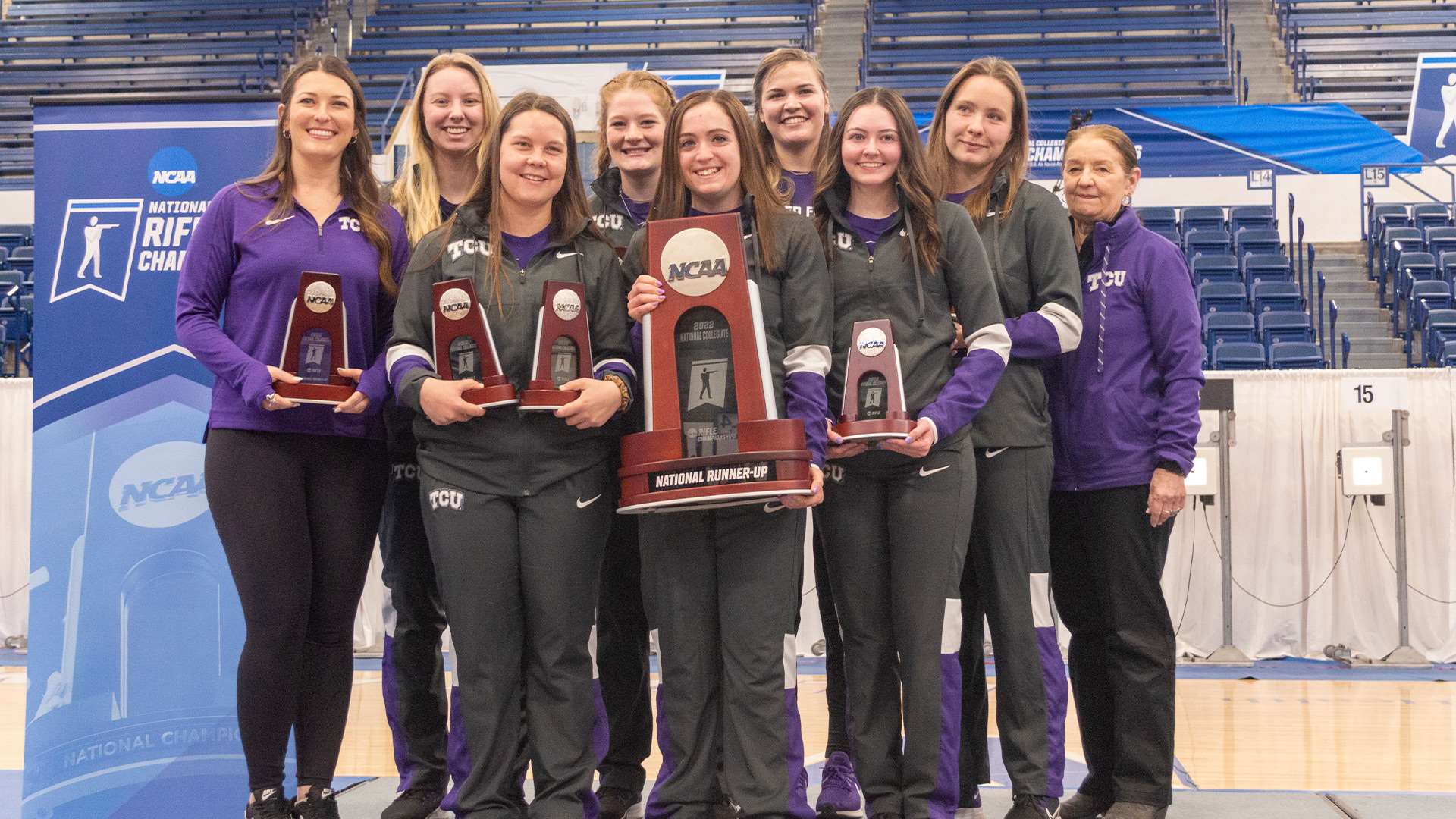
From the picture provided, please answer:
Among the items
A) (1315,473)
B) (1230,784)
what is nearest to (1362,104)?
(1315,473)

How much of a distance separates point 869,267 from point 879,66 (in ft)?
34.2

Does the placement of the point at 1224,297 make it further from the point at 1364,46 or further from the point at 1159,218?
the point at 1364,46

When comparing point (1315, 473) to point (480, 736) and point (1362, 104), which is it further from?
point (1362, 104)

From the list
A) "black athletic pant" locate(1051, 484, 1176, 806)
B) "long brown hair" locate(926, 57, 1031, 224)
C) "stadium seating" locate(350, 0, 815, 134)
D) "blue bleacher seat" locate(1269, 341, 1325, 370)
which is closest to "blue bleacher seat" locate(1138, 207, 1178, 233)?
"blue bleacher seat" locate(1269, 341, 1325, 370)

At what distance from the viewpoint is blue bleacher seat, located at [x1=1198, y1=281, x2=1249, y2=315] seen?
26.4 feet

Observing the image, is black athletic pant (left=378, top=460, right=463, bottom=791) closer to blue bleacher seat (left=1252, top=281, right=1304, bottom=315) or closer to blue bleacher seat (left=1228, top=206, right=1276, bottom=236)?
blue bleacher seat (left=1252, top=281, right=1304, bottom=315)

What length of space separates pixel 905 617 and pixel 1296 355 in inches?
228

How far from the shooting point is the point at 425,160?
279cm

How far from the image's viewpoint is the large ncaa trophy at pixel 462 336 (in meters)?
2.27

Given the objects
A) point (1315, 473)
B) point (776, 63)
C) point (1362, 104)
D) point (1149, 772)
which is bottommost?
point (1149, 772)

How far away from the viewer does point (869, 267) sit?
2.43 m

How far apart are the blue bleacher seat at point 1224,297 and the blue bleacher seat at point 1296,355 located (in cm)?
87

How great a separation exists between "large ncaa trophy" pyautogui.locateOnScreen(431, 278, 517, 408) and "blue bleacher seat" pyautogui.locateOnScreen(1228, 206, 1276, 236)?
27.0ft

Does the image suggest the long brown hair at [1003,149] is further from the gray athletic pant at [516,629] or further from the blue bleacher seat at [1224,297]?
the blue bleacher seat at [1224,297]
